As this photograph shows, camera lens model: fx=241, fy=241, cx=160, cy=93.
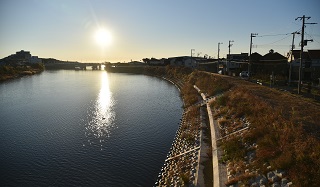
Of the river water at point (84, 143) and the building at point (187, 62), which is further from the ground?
the building at point (187, 62)

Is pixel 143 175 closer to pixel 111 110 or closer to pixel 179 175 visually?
pixel 179 175

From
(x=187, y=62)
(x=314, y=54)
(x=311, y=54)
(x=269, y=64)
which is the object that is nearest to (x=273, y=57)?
(x=269, y=64)

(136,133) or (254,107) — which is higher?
(254,107)

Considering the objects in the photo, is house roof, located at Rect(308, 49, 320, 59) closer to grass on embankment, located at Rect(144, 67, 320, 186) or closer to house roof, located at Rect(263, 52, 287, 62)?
house roof, located at Rect(263, 52, 287, 62)

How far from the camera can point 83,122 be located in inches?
1179

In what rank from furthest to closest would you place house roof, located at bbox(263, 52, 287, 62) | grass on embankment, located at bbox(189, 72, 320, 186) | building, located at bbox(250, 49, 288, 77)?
house roof, located at bbox(263, 52, 287, 62), building, located at bbox(250, 49, 288, 77), grass on embankment, located at bbox(189, 72, 320, 186)

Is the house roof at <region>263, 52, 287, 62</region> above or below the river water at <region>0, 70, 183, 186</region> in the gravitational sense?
above

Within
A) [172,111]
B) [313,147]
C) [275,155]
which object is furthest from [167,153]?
[172,111]

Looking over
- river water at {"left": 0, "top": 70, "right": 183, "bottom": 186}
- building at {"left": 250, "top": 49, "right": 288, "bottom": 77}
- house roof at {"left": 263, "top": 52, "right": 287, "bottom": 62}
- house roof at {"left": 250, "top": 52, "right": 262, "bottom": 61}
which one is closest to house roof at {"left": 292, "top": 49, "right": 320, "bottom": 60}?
building at {"left": 250, "top": 49, "right": 288, "bottom": 77}

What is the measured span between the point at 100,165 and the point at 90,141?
5535mm

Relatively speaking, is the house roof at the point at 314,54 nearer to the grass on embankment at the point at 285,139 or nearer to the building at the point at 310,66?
the building at the point at 310,66

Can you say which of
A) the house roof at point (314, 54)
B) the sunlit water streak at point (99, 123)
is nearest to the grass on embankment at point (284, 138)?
the sunlit water streak at point (99, 123)

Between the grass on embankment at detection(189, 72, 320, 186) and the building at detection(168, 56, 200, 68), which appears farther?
the building at detection(168, 56, 200, 68)

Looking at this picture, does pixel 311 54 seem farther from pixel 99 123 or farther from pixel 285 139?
pixel 285 139
